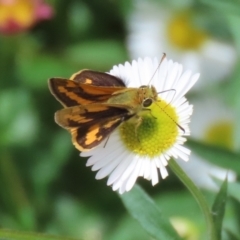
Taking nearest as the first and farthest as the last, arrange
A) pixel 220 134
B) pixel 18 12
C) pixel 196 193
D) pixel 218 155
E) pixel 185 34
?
pixel 196 193, pixel 218 155, pixel 220 134, pixel 18 12, pixel 185 34

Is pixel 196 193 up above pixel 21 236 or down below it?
above

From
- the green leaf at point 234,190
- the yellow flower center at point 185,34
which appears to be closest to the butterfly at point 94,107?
the green leaf at point 234,190

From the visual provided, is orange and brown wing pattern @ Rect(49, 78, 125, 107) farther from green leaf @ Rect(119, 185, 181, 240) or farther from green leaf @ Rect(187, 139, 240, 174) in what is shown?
green leaf @ Rect(187, 139, 240, 174)

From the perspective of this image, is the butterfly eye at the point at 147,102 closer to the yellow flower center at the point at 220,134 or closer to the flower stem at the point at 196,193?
the flower stem at the point at 196,193

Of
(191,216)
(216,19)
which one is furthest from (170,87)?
(216,19)

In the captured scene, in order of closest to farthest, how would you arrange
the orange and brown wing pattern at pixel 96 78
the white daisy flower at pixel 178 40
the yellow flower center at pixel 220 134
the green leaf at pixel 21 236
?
the green leaf at pixel 21 236, the orange and brown wing pattern at pixel 96 78, the yellow flower center at pixel 220 134, the white daisy flower at pixel 178 40

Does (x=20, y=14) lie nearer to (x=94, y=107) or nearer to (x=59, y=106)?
(x=59, y=106)

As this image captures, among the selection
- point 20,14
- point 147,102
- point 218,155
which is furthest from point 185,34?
point 147,102
